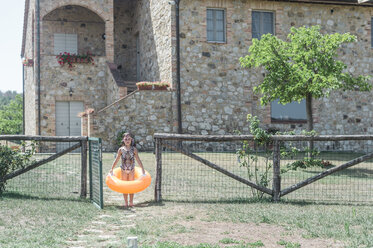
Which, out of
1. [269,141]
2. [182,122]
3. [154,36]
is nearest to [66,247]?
[269,141]

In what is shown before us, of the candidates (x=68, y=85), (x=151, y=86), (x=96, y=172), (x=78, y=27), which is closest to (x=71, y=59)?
(x=68, y=85)

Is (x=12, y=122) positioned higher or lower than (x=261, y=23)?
lower

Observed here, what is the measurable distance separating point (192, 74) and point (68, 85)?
5.96m

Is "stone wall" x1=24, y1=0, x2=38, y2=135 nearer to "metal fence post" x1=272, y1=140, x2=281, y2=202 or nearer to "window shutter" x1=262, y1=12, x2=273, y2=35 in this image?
"window shutter" x1=262, y1=12, x2=273, y2=35

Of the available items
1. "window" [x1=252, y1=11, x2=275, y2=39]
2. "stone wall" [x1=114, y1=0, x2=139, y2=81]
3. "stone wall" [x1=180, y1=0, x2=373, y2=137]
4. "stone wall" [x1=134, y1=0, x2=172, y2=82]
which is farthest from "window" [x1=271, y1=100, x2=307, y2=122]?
"stone wall" [x1=114, y1=0, x2=139, y2=81]

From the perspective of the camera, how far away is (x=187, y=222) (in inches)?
248

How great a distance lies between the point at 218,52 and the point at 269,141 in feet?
33.3

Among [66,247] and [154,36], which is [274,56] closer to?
[154,36]

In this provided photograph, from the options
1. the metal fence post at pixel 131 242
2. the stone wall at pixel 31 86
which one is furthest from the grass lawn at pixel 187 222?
the stone wall at pixel 31 86

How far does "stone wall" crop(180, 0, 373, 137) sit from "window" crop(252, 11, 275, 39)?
0.26 metres

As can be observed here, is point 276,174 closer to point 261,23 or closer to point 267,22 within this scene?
point 261,23

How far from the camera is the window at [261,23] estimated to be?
18219mm

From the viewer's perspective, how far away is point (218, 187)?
933 cm

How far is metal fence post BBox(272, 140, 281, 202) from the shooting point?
7.94 meters
